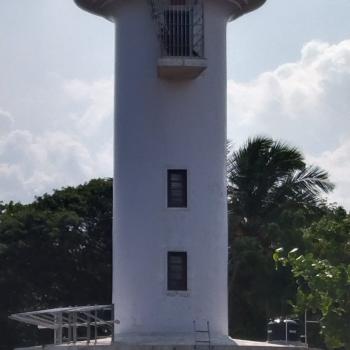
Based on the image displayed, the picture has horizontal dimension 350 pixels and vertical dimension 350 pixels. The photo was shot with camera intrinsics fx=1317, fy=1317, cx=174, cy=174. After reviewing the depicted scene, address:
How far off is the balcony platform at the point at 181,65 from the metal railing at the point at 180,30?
51 cm

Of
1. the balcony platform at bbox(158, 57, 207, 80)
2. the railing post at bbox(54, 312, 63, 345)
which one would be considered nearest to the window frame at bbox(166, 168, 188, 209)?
the balcony platform at bbox(158, 57, 207, 80)

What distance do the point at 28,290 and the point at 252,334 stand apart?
43.8 feet

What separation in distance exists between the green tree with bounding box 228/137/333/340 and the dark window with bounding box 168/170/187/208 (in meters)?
12.7

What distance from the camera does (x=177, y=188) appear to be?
42.2 m

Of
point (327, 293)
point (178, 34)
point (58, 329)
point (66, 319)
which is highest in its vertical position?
point (178, 34)

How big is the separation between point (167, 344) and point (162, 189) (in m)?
5.34

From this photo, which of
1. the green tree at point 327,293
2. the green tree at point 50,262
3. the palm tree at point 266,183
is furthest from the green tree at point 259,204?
the green tree at point 327,293

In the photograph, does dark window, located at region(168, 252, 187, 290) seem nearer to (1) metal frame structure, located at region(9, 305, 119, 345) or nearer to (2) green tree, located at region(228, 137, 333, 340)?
(1) metal frame structure, located at region(9, 305, 119, 345)

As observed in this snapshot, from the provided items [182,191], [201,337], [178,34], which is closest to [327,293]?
[201,337]

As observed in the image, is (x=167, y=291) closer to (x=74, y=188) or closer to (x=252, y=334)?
(x=252, y=334)

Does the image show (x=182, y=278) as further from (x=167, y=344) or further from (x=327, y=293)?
(x=327, y=293)

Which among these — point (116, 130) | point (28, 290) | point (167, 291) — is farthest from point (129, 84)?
point (28, 290)

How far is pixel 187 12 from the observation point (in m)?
42.3

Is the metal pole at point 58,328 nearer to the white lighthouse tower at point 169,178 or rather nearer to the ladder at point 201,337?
the white lighthouse tower at point 169,178
